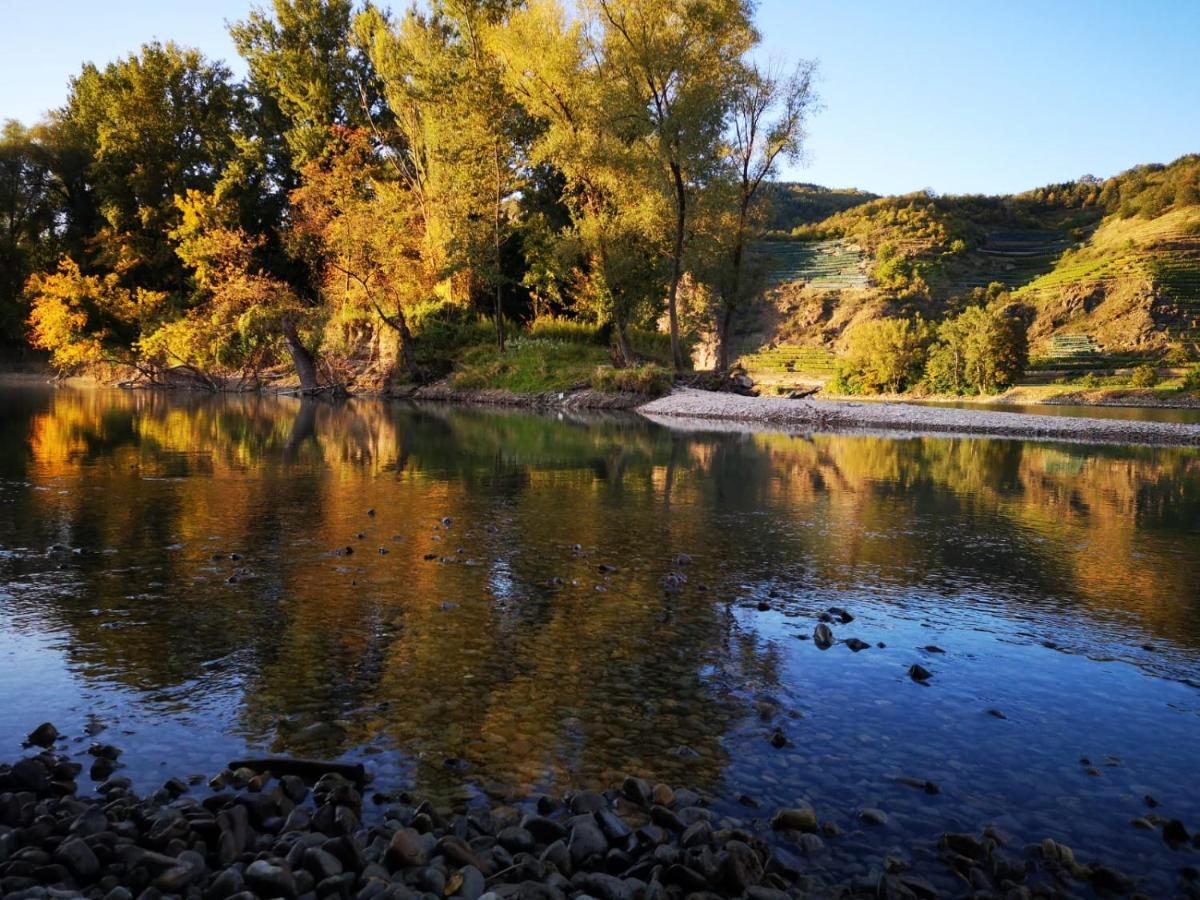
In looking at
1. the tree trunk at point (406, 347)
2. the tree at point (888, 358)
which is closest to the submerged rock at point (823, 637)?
the tree trunk at point (406, 347)

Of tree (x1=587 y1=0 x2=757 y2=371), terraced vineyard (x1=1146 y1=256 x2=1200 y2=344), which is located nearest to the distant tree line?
tree (x1=587 y1=0 x2=757 y2=371)

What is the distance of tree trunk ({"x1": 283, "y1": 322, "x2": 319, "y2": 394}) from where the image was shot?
47594 mm

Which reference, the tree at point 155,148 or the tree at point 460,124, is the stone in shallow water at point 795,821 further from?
the tree at point 155,148

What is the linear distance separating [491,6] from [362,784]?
44861mm

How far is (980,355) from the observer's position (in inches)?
2633

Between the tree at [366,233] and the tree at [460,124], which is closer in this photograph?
the tree at [460,124]

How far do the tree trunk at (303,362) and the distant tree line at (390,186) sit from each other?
183 mm

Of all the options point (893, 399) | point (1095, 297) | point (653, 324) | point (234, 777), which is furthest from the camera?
point (1095, 297)

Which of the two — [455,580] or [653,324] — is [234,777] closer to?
[455,580]

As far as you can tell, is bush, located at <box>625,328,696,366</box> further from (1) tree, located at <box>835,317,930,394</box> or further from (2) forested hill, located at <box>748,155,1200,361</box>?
(1) tree, located at <box>835,317,930,394</box>

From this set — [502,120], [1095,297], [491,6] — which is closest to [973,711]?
[502,120]

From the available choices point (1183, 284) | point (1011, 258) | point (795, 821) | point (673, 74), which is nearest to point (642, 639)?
point (795, 821)

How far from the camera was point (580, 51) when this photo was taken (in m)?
36.2

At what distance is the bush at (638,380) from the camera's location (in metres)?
38.0
